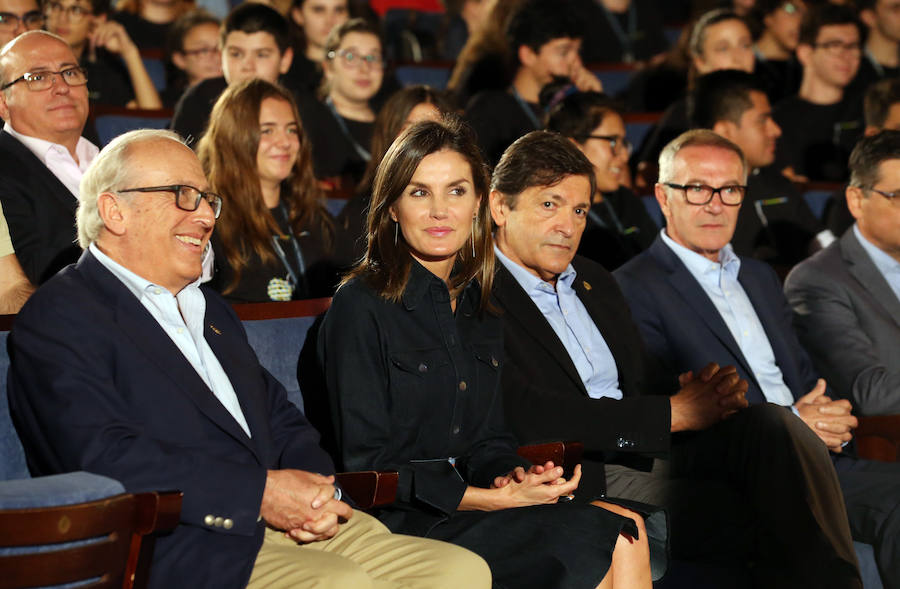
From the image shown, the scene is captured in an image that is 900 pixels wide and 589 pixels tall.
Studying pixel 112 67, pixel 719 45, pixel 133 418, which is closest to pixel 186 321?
pixel 133 418

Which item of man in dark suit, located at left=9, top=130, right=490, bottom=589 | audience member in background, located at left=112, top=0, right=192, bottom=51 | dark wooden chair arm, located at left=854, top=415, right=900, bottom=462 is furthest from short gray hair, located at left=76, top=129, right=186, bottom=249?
audience member in background, located at left=112, top=0, right=192, bottom=51

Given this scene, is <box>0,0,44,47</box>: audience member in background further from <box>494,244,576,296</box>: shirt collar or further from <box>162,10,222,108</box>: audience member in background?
<box>494,244,576,296</box>: shirt collar

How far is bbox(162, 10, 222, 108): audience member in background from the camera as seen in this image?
4559 mm

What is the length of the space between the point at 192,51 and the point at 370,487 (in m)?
2.94

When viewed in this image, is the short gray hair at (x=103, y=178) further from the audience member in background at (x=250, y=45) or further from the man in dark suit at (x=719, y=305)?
the audience member in background at (x=250, y=45)

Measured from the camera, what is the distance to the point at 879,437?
9.57 ft

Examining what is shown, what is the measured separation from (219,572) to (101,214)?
66 cm

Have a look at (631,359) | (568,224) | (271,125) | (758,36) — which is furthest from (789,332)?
(758,36)

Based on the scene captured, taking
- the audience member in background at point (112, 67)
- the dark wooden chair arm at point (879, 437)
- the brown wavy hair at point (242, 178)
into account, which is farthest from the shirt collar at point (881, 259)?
the audience member in background at point (112, 67)

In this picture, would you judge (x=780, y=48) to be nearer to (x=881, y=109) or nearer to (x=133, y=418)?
(x=881, y=109)

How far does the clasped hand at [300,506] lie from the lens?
6.53 feet

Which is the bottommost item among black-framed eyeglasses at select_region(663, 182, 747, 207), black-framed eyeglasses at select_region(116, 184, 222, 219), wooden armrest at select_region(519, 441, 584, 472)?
wooden armrest at select_region(519, 441, 584, 472)

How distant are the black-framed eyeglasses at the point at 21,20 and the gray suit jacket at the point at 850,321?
238 centimetres

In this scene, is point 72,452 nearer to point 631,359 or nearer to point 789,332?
point 631,359
